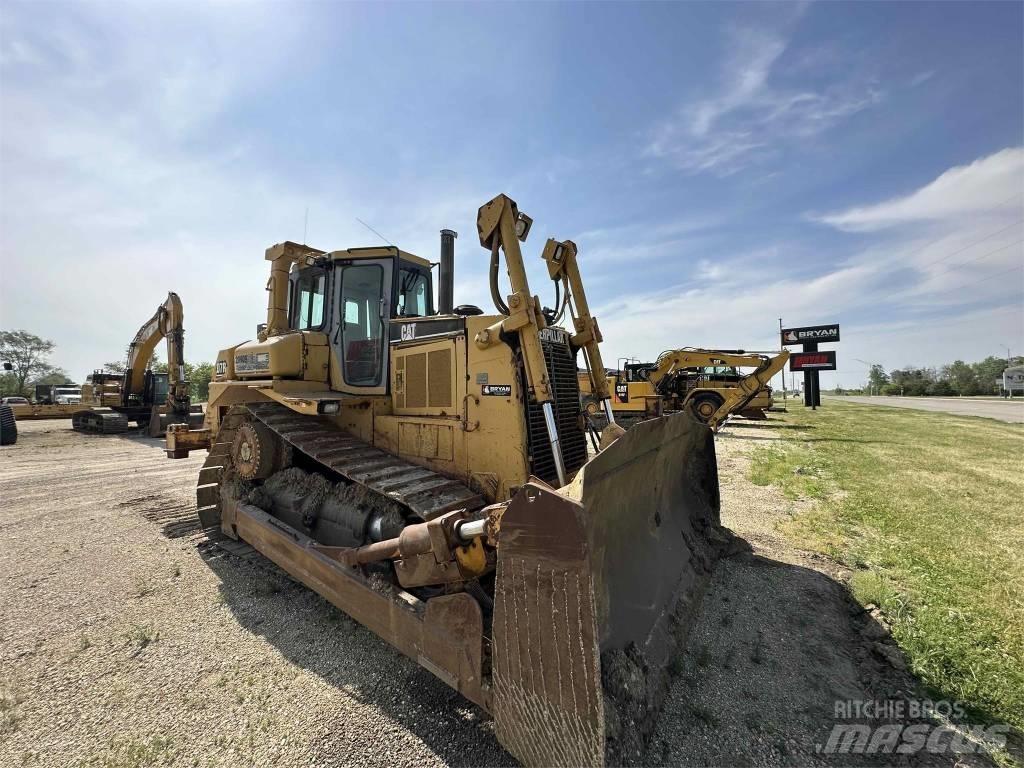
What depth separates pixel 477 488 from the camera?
3982 millimetres

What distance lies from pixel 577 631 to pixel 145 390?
2187cm

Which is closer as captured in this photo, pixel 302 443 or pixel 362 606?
pixel 362 606

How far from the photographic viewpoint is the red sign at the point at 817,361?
114 ft

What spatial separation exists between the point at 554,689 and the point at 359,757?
3.80 ft

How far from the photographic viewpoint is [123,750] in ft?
7.80

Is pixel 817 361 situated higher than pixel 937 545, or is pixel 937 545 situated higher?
pixel 817 361

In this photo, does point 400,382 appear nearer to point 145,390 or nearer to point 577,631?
point 577,631

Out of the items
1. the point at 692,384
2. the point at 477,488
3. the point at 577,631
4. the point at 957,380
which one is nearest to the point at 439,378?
the point at 477,488

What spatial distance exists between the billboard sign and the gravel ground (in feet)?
125

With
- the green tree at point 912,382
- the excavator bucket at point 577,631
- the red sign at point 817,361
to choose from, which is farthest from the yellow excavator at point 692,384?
the green tree at point 912,382

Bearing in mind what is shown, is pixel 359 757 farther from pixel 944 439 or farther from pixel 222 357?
pixel 944 439

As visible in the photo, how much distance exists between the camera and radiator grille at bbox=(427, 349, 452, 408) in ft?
14.0

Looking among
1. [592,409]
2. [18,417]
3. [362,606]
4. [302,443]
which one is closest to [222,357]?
[302,443]

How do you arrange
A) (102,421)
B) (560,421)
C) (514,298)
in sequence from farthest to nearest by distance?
(102,421), (560,421), (514,298)
